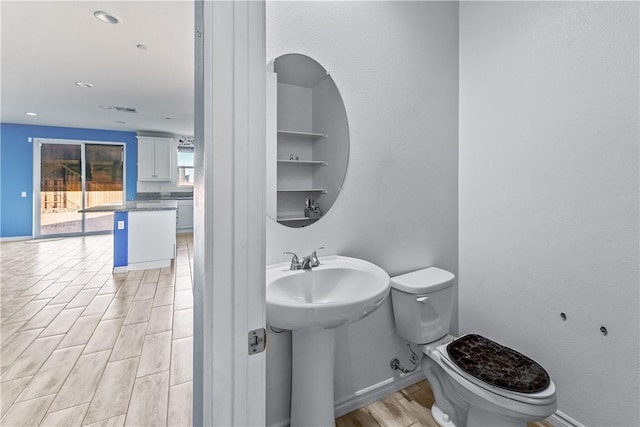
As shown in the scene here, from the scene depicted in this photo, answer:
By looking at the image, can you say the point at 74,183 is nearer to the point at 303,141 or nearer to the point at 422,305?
the point at 303,141

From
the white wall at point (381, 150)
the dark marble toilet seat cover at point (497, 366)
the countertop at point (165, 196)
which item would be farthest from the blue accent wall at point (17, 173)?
the dark marble toilet seat cover at point (497, 366)

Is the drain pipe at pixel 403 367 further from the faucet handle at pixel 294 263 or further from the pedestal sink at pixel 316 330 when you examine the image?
the faucet handle at pixel 294 263

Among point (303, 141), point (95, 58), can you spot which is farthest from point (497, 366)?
point (95, 58)

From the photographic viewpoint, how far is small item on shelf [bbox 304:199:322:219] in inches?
A: 56.8

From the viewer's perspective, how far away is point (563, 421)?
141cm

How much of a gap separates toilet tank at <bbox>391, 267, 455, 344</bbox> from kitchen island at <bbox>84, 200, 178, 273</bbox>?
3838 millimetres

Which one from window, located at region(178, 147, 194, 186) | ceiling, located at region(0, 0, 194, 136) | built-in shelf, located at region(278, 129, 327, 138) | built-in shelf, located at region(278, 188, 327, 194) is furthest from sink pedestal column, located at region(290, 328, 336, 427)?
window, located at region(178, 147, 194, 186)

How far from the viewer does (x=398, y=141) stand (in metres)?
1.66

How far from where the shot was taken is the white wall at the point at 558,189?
124cm

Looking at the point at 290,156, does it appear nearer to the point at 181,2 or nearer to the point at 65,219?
the point at 181,2

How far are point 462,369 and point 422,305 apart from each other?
33 cm

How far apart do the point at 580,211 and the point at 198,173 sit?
164 cm

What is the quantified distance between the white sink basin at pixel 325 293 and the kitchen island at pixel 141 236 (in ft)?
12.1

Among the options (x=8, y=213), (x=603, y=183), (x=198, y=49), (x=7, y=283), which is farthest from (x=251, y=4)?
(x=8, y=213)
